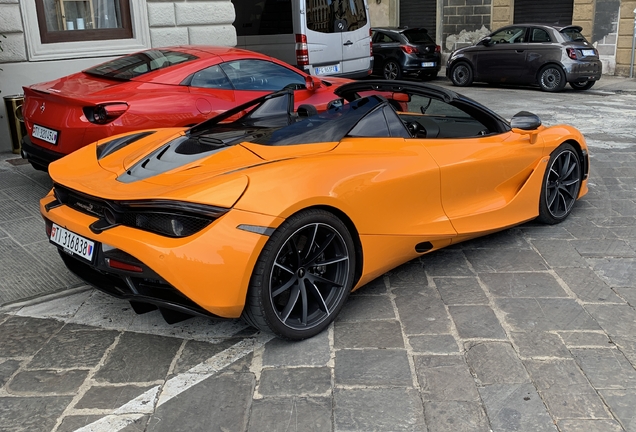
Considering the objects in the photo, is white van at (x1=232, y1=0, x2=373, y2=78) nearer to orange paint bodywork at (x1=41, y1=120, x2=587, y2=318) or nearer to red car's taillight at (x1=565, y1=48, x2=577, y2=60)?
red car's taillight at (x1=565, y1=48, x2=577, y2=60)

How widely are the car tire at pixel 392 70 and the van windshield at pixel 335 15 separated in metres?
4.25

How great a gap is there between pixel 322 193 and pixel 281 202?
0.88 ft

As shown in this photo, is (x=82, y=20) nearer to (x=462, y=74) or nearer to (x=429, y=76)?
(x=462, y=74)

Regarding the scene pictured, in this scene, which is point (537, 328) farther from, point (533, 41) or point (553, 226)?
point (533, 41)

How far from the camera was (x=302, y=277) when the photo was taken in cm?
348

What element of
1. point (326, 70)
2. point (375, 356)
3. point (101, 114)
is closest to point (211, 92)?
point (101, 114)

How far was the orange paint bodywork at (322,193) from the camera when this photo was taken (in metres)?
3.12

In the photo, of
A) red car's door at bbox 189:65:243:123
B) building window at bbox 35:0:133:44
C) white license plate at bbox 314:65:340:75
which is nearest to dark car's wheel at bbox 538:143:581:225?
red car's door at bbox 189:65:243:123

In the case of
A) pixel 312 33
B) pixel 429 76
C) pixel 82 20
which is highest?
pixel 82 20

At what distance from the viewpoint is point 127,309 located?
3951 mm

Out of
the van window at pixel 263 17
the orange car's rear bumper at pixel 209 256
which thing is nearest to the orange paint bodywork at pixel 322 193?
the orange car's rear bumper at pixel 209 256

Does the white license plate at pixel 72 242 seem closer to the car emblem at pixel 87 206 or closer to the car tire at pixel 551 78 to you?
the car emblem at pixel 87 206

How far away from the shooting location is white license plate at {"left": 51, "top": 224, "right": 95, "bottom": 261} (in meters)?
3.34

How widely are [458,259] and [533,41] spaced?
11719mm
